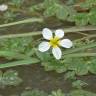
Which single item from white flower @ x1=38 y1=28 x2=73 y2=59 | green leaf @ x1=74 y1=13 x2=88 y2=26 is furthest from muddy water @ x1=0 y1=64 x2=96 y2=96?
green leaf @ x1=74 y1=13 x2=88 y2=26

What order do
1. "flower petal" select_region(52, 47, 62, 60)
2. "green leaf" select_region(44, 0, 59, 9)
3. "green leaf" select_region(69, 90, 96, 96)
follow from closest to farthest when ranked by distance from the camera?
"green leaf" select_region(69, 90, 96, 96) < "flower petal" select_region(52, 47, 62, 60) < "green leaf" select_region(44, 0, 59, 9)

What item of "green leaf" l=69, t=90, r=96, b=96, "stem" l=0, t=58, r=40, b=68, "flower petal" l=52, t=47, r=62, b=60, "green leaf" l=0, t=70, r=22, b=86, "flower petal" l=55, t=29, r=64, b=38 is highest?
"flower petal" l=55, t=29, r=64, b=38

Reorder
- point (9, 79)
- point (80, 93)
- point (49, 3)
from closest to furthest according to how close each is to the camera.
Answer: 1. point (80, 93)
2. point (9, 79)
3. point (49, 3)

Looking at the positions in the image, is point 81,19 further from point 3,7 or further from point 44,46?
point 3,7

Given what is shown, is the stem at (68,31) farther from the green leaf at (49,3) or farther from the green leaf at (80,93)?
the green leaf at (80,93)

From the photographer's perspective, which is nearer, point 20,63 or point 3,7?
point 20,63

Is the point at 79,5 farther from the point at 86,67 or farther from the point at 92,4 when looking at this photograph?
the point at 86,67

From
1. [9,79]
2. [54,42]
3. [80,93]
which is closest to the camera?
[80,93]

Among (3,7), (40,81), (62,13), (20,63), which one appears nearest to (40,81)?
(40,81)

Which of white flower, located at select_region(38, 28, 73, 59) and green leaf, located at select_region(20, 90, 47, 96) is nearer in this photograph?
green leaf, located at select_region(20, 90, 47, 96)

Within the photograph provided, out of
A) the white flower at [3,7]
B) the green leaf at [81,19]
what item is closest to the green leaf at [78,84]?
the green leaf at [81,19]

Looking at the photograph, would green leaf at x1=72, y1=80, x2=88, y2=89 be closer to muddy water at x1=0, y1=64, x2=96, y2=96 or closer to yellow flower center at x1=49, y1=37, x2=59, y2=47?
muddy water at x1=0, y1=64, x2=96, y2=96
